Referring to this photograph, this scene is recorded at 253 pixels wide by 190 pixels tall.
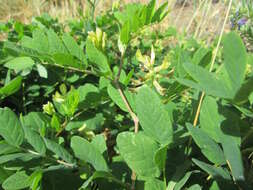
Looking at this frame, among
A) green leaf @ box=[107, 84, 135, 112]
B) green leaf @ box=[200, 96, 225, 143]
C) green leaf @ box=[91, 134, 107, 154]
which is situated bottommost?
green leaf @ box=[91, 134, 107, 154]

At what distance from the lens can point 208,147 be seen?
1.31ft

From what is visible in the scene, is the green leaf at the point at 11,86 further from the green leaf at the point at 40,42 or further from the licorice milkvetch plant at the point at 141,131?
the green leaf at the point at 40,42

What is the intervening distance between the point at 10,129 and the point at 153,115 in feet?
0.85

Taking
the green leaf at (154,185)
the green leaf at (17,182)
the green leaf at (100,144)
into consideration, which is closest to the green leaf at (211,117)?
the green leaf at (154,185)

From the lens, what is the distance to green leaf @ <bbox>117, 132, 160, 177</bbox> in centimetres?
38

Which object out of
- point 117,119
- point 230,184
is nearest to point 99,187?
point 230,184

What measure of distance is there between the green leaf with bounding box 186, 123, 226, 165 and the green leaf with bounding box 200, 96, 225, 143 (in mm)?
16

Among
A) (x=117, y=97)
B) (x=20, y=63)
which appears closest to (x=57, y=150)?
(x=117, y=97)

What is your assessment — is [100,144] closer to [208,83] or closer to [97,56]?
[97,56]

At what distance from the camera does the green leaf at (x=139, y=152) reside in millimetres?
384

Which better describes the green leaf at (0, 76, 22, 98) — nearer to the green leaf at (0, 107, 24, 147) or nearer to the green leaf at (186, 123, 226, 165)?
the green leaf at (0, 107, 24, 147)

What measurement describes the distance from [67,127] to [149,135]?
0.30 m

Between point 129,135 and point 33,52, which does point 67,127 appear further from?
point 129,135

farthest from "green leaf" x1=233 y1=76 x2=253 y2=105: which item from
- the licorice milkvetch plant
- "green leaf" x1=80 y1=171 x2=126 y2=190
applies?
"green leaf" x1=80 y1=171 x2=126 y2=190
